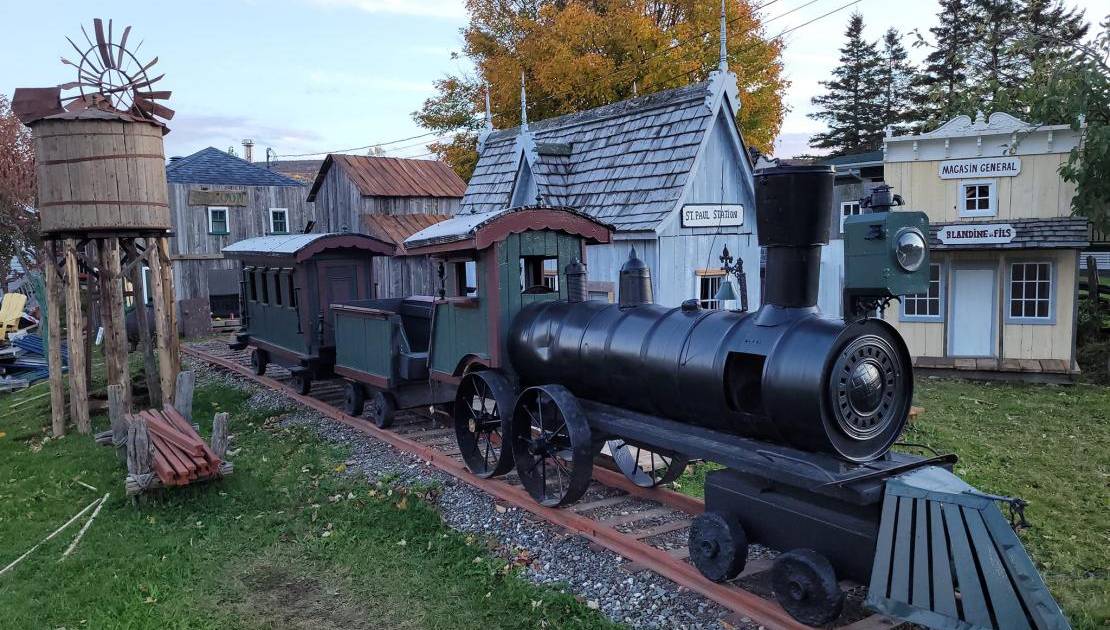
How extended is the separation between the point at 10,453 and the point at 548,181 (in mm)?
9747

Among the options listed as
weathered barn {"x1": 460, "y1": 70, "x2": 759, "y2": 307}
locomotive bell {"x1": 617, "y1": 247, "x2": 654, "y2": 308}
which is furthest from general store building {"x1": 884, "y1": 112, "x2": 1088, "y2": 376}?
locomotive bell {"x1": 617, "y1": 247, "x2": 654, "y2": 308}

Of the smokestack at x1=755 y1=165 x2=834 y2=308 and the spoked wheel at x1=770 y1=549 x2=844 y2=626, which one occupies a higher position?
the smokestack at x1=755 y1=165 x2=834 y2=308

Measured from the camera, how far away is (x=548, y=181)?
47.7 feet

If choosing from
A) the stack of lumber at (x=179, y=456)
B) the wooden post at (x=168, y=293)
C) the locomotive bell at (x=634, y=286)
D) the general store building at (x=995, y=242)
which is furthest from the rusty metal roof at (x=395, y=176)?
the locomotive bell at (x=634, y=286)

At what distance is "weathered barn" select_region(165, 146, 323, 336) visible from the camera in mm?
24031

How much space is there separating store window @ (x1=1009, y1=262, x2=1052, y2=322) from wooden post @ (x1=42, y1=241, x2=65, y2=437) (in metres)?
17.0

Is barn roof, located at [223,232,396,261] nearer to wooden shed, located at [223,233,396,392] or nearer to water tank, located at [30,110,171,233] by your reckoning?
wooden shed, located at [223,233,396,392]

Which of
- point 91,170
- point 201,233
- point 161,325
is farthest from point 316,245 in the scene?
point 201,233

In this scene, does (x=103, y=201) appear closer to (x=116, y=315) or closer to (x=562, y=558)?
(x=116, y=315)

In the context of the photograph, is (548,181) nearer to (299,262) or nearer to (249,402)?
(299,262)

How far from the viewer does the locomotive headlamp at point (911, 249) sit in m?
4.47

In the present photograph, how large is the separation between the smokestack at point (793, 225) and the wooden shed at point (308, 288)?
888 centimetres

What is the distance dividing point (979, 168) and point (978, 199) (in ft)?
2.01

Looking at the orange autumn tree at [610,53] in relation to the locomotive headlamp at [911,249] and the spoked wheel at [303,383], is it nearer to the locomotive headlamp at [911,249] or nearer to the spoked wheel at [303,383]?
the spoked wheel at [303,383]
